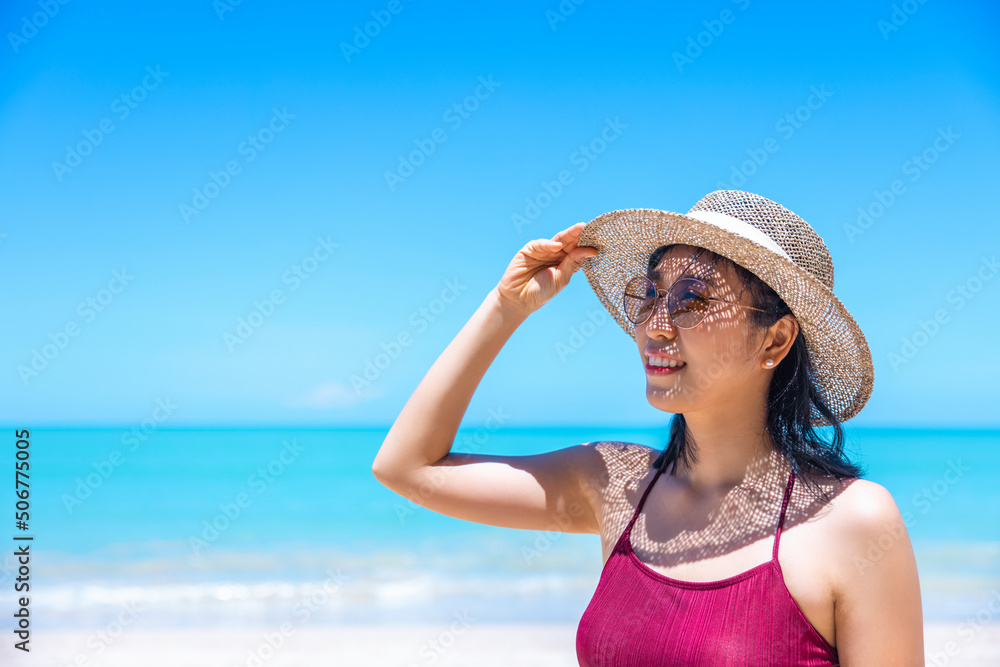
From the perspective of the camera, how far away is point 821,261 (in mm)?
2117

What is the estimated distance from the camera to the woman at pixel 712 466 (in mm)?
1797

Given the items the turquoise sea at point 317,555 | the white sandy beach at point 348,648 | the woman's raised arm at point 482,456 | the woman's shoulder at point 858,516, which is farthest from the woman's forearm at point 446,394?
the white sandy beach at point 348,648

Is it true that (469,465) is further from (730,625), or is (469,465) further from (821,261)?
(821,261)

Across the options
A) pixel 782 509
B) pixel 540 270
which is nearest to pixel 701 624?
pixel 782 509

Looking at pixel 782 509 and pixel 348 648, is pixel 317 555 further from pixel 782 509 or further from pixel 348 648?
pixel 782 509

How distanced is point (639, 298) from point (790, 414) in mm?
540

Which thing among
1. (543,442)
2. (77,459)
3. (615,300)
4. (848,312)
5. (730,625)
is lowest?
(730,625)

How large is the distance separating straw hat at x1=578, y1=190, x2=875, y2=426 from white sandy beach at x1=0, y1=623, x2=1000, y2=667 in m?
5.82

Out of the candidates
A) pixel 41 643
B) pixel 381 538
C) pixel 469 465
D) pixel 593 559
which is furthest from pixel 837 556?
pixel 381 538

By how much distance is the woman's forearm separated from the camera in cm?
242

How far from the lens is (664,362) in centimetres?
210

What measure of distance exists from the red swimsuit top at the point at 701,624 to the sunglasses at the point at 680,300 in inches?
19.8

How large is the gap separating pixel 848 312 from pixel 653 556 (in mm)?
841

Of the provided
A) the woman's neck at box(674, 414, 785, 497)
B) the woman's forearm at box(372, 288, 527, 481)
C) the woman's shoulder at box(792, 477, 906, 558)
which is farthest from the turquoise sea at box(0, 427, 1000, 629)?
the woman's forearm at box(372, 288, 527, 481)
